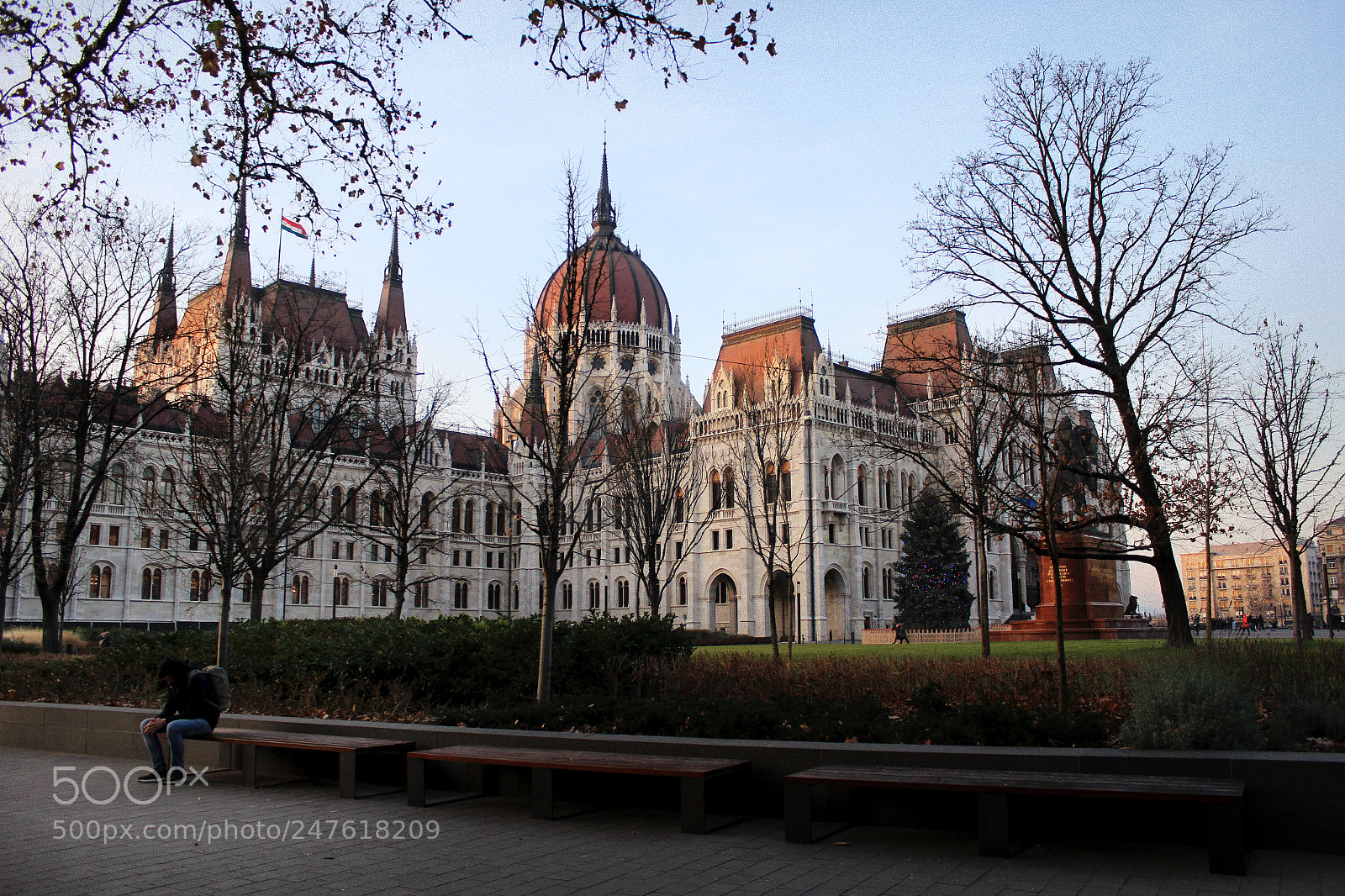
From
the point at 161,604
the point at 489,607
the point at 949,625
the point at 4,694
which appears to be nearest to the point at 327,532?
the point at 161,604

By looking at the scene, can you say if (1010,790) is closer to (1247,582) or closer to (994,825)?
(994,825)

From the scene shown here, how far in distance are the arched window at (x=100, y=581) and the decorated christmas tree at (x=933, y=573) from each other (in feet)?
146

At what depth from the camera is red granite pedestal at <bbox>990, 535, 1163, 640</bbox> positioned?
2623 cm

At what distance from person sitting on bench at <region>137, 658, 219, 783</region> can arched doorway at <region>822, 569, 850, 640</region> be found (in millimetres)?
51875

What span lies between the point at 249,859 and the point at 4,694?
11.7 metres

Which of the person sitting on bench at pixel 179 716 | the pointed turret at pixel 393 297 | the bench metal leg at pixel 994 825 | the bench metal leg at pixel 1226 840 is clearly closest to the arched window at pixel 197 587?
the pointed turret at pixel 393 297

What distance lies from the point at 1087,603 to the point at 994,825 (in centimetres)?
2219

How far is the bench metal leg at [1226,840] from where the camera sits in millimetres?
5891

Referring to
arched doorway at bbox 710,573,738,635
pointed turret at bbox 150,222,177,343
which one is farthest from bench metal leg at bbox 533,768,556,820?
arched doorway at bbox 710,573,738,635

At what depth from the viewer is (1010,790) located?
20.8 ft

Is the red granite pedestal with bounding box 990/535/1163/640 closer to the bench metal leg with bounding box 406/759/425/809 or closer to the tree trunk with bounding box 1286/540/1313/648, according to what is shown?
the tree trunk with bounding box 1286/540/1313/648

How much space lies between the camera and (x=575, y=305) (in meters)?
14.7

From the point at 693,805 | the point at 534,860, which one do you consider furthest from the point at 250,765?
the point at 693,805

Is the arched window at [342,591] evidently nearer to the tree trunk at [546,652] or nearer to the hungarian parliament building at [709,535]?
the hungarian parliament building at [709,535]
